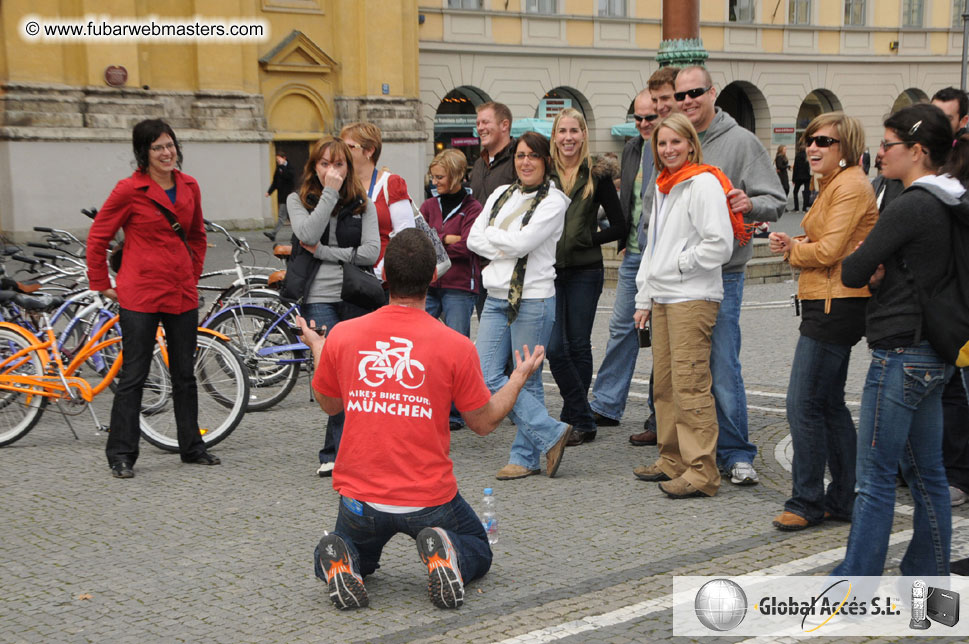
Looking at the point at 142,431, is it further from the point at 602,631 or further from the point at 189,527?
→ the point at 602,631

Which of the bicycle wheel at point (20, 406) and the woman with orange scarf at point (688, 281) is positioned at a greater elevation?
the woman with orange scarf at point (688, 281)

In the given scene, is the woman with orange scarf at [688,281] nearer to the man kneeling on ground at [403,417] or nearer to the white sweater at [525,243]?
the white sweater at [525,243]

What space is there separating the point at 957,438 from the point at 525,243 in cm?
248

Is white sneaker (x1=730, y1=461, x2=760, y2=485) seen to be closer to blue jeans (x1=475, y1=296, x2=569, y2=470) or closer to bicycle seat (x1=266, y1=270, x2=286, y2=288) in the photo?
blue jeans (x1=475, y1=296, x2=569, y2=470)

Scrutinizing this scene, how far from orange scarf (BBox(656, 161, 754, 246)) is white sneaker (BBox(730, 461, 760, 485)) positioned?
121cm

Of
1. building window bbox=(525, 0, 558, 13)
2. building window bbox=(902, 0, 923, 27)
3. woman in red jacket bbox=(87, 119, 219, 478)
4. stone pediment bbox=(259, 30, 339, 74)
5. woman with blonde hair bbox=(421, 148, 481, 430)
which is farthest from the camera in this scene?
building window bbox=(902, 0, 923, 27)

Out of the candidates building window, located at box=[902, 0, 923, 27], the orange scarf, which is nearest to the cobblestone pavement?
the orange scarf

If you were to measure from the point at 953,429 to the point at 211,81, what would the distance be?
25.0 meters

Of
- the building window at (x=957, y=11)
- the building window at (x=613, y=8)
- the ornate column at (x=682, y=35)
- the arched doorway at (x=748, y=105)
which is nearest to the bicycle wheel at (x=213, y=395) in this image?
the ornate column at (x=682, y=35)

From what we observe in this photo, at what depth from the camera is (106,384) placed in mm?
7395

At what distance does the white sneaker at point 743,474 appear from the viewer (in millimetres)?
A: 6113

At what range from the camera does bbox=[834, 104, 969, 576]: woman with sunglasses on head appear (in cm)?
410

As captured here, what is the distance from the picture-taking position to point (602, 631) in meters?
4.18

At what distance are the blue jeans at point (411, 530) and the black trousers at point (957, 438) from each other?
2.69 metres
